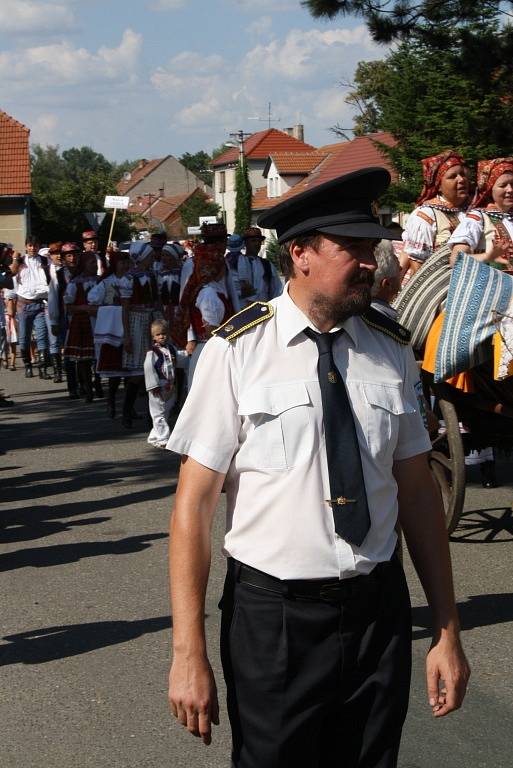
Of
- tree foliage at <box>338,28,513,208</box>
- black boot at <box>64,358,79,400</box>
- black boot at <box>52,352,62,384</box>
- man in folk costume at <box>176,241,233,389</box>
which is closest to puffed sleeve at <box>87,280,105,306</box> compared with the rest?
black boot at <box>64,358,79,400</box>

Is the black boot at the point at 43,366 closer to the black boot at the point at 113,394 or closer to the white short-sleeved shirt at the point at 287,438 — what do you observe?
the black boot at the point at 113,394

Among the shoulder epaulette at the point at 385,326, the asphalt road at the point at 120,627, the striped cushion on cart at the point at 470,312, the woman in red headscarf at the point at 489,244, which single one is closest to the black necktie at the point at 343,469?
the shoulder epaulette at the point at 385,326

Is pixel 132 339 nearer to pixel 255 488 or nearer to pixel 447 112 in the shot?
pixel 255 488

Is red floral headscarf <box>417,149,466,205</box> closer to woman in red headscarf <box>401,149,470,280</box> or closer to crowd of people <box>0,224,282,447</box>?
woman in red headscarf <box>401,149,470,280</box>

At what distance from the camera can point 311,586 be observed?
9.37ft

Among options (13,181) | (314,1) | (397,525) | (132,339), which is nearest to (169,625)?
(397,525)

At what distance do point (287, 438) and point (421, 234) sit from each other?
18.7 ft

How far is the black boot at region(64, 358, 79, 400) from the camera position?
17062 millimetres

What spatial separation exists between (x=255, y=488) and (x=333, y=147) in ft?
310

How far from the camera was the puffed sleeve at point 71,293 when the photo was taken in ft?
56.3

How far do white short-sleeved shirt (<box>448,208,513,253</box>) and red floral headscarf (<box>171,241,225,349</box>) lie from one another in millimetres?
3622

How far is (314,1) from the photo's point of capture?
1412 cm

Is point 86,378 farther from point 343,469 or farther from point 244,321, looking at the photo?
point 343,469

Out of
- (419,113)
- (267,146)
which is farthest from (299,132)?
(419,113)
